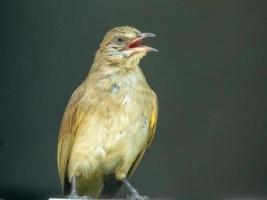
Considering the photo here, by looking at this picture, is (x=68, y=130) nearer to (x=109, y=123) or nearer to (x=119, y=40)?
(x=109, y=123)

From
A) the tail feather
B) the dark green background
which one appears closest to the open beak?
the dark green background

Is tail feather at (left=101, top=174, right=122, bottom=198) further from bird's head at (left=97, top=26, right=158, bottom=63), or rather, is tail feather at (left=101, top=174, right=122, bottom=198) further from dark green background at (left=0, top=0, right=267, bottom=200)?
bird's head at (left=97, top=26, right=158, bottom=63)

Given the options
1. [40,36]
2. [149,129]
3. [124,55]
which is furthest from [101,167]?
[40,36]

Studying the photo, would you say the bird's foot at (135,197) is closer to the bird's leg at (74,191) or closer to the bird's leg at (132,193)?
the bird's leg at (132,193)

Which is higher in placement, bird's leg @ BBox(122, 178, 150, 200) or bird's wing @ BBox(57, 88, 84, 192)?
bird's wing @ BBox(57, 88, 84, 192)

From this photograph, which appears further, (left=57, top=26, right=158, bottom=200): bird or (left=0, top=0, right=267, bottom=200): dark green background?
(left=0, top=0, right=267, bottom=200): dark green background

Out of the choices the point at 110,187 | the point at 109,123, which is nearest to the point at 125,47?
the point at 109,123

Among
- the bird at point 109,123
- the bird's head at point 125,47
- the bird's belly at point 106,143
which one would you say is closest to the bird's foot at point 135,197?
the bird at point 109,123
